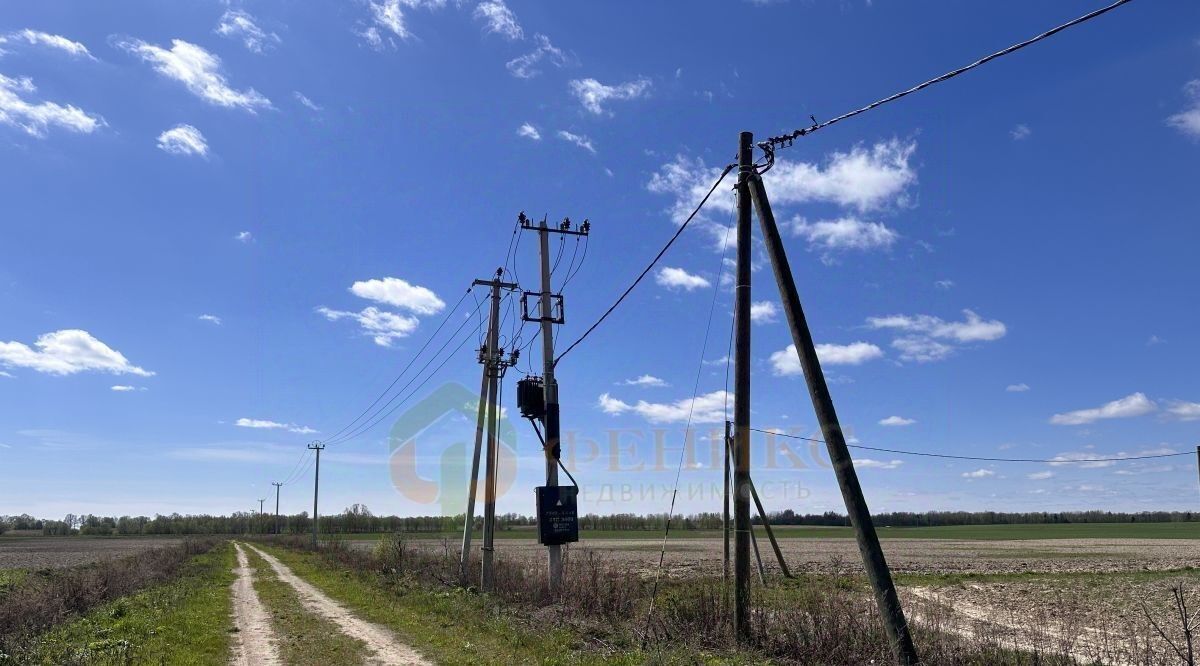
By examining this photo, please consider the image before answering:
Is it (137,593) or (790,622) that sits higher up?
(790,622)

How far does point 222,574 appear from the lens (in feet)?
106

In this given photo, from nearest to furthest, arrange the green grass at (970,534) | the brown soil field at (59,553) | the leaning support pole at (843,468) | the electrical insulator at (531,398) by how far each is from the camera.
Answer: the leaning support pole at (843,468) → the electrical insulator at (531,398) → the brown soil field at (59,553) → the green grass at (970,534)

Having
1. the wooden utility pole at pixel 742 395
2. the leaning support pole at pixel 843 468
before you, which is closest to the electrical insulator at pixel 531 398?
the wooden utility pole at pixel 742 395

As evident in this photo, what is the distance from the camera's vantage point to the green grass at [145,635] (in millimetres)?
11172

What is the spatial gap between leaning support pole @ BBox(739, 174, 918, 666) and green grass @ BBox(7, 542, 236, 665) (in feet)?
28.7

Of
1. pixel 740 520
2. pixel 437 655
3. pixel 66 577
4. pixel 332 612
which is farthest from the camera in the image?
pixel 66 577

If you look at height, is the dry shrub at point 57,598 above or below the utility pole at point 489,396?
below

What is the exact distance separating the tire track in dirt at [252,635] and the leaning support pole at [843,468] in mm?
8033

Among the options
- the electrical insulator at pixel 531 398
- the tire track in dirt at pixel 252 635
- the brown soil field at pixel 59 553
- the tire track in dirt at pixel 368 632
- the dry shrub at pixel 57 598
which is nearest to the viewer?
the tire track in dirt at pixel 368 632

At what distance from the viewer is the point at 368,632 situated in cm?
1398

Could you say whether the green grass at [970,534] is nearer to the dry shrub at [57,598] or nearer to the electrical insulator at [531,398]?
the dry shrub at [57,598]

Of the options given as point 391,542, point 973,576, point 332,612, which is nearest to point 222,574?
point 391,542

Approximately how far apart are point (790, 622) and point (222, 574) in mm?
28651

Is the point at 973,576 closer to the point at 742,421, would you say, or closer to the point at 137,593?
the point at 742,421
